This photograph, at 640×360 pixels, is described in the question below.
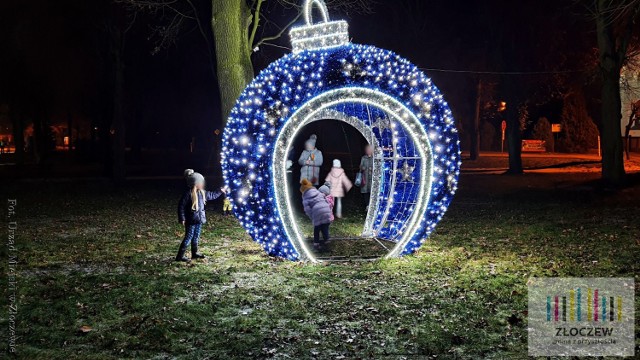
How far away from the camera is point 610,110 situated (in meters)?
21.3

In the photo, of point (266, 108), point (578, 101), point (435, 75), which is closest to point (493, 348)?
point (266, 108)

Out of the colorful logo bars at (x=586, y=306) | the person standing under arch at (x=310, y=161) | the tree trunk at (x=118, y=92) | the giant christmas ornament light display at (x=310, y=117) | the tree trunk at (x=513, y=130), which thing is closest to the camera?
the colorful logo bars at (x=586, y=306)

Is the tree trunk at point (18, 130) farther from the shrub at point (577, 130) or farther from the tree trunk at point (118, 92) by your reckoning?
the shrub at point (577, 130)

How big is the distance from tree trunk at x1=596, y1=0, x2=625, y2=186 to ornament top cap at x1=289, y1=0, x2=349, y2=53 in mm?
14993

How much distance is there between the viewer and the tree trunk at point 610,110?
21234 millimetres

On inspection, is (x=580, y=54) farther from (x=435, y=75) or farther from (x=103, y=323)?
(x=103, y=323)

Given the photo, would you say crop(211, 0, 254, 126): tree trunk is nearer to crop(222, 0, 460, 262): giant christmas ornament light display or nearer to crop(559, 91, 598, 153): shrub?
crop(222, 0, 460, 262): giant christmas ornament light display

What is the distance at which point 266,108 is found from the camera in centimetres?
912

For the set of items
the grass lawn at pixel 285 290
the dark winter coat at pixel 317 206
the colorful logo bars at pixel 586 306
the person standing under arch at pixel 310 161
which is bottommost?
the colorful logo bars at pixel 586 306

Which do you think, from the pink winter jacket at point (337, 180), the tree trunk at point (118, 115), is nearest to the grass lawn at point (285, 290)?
the pink winter jacket at point (337, 180)

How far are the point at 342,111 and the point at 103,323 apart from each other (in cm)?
668

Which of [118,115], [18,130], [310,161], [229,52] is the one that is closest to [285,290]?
[310,161]

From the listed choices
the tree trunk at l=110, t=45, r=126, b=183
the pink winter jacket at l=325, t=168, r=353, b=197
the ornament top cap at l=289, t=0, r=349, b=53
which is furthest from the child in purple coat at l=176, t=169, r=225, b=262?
the tree trunk at l=110, t=45, r=126, b=183

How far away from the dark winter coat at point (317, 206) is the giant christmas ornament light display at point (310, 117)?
3.45 ft
